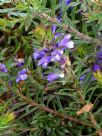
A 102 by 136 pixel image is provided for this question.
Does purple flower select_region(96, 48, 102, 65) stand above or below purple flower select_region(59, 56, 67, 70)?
below

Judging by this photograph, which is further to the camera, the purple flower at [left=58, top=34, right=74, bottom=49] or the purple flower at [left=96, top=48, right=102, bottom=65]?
the purple flower at [left=96, top=48, right=102, bottom=65]

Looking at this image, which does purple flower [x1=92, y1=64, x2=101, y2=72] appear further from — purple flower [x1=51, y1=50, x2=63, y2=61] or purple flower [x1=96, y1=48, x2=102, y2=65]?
purple flower [x1=51, y1=50, x2=63, y2=61]

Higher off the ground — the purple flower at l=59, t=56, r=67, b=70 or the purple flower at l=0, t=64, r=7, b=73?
the purple flower at l=59, t=56, r=67, b=70

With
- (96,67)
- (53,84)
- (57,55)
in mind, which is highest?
(57,55)

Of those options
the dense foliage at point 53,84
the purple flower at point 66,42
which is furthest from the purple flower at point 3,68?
the purple flower at point 66,42

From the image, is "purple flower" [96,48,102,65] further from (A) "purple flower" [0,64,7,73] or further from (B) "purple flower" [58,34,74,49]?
(A) "purple flower" [0,64,7,73]

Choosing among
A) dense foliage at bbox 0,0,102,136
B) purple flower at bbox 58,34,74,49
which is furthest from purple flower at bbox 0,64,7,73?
purple flower at bbox 58,34,74,49

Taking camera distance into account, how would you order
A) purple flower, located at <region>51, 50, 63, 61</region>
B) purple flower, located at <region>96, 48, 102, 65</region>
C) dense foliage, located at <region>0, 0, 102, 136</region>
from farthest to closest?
purple flower, located at <region>96, 48, 102, 65</region> → dense foliage, located at <region>0, 0, 102, 136</region> → purple flower, located at <region>51, 50, 63, 61</region>

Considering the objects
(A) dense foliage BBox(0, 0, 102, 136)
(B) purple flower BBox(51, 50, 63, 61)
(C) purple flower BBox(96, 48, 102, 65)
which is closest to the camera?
(B) purple flower BBox(51, 50, 63, 61)

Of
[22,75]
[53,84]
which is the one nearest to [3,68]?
[22,75]

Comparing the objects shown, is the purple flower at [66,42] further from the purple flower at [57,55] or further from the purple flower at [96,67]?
the purple flower at [96,67]

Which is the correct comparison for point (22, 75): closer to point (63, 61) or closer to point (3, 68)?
point (3, 68)

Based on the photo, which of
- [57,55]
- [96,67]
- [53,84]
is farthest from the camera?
[53,84]

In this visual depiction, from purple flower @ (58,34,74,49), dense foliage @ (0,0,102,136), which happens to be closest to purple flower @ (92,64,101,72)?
dense foliage @ (0,0,102,136)
